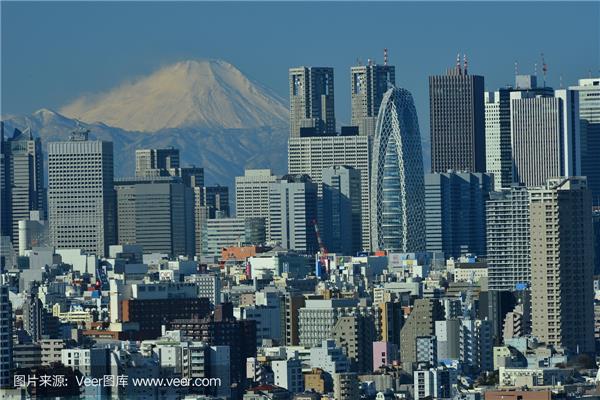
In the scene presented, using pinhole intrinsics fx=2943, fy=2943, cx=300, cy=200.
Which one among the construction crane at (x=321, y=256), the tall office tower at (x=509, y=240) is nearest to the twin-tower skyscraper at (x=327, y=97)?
the construction crane at (x=321, y=256)

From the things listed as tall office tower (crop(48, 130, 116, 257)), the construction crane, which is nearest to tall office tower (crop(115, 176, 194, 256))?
tall office tower (crop(48, 130, 116, 257))

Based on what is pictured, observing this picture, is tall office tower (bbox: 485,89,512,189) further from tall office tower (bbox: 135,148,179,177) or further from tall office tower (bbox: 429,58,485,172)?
tall office tower (bbox: 135,148,179,177)

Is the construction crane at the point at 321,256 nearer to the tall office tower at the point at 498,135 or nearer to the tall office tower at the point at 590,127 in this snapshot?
the tall office tower at the point at 498,135

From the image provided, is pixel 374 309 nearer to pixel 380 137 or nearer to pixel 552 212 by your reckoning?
pixel 552 212

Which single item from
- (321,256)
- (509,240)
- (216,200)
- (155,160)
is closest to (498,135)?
(216,200)

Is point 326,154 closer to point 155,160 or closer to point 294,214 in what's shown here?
point 155,160
